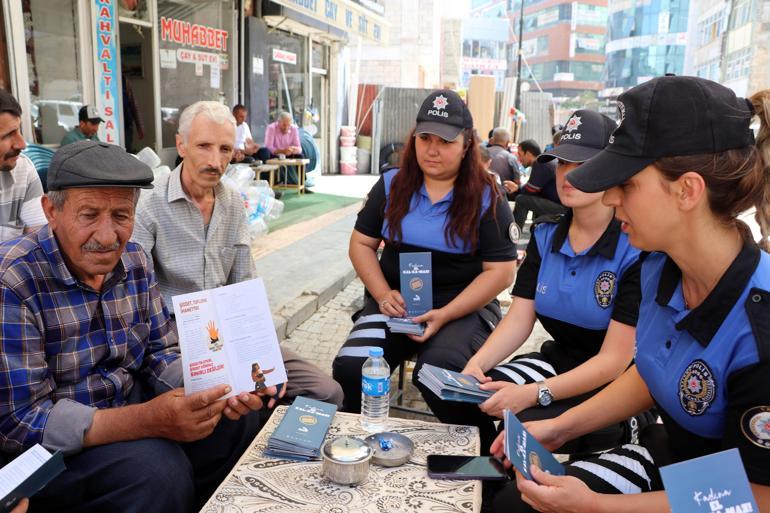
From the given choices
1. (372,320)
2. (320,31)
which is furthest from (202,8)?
(372,320)

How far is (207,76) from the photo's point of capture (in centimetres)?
975

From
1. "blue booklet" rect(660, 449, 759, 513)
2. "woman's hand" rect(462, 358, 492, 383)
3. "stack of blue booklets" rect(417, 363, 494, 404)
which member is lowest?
"woman's hand" rect(462, 358, 492, 383)

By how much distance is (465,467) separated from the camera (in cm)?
190

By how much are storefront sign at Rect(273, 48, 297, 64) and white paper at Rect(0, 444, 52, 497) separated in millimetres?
11945

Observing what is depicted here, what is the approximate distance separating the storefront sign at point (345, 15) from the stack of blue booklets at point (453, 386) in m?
7.25

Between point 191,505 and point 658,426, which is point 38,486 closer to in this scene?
point 191,505

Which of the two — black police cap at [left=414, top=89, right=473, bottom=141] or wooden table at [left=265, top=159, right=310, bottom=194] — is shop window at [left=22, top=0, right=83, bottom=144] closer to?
wooden table at [left=265, top=159, right=310, bottom=194]

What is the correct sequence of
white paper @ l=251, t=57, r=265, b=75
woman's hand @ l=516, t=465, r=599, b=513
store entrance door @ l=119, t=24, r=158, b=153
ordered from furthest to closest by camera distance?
white paper @ l=251, t=57, r=265, b=75, store entrance door @ l=119, t=24, r=158, b=153, woman's hand @ l=516, t=465, r=599, b=513

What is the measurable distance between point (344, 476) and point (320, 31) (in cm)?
Result: 1378

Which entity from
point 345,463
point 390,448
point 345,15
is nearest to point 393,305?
point 390,448

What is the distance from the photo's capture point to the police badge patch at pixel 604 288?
248 cm

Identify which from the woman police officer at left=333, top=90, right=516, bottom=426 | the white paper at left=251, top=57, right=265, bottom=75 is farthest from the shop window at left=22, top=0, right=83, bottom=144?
the woman police officer at left=333, top=90, right=516, bottom=426

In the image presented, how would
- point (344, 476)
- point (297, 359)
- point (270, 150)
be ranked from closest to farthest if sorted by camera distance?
point (344, 476)
point (297, 359)
point (270, 150)

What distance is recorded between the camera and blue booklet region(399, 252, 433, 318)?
3055mm
